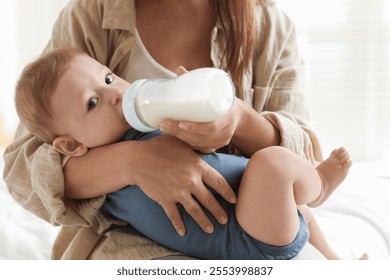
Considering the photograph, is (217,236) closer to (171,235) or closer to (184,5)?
(171,235)

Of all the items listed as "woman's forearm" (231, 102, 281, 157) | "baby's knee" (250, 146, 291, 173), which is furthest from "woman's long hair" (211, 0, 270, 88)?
"baby's knee" (250, 146, 291, 173)

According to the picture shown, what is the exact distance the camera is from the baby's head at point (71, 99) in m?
0.91

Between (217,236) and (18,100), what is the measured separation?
1.18ft

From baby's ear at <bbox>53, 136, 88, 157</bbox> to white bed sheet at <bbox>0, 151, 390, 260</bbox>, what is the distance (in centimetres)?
41

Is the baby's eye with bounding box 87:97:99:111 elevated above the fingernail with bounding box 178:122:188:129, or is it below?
below

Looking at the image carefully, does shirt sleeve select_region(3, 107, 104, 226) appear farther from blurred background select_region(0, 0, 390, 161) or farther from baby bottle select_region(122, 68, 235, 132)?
blurred background select_region(0, 0, 390, 161)

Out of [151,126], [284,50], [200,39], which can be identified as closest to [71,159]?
[151,126]

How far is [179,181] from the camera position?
88 centimetres

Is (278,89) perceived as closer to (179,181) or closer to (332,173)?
(332,173)

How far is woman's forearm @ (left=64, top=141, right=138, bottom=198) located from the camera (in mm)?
909

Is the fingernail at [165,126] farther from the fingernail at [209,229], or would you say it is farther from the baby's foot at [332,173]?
the baby's foot at [332,173]

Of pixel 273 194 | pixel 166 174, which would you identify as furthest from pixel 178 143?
pixel 273 194

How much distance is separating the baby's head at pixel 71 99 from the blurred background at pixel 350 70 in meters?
1.60

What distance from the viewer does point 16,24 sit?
2.24m
